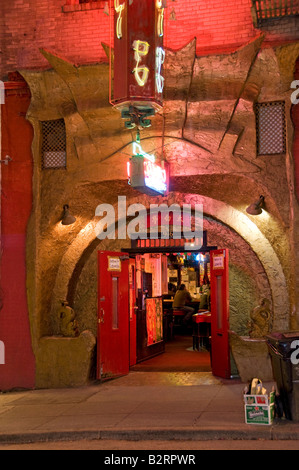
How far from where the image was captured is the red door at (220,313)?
1173cm

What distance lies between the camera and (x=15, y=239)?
1230 cm

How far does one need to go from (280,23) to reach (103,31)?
11.8ft

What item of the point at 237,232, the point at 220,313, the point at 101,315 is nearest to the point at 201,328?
the point at 220,313

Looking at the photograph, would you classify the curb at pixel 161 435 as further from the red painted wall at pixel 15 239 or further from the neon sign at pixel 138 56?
the neon sign at pixel 138 56

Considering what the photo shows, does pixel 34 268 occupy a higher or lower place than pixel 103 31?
lower

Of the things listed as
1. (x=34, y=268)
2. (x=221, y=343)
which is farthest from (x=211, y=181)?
(x=34, y=268)

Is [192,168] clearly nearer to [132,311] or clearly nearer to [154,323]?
[132,311]

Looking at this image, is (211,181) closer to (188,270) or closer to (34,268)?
(34,268)

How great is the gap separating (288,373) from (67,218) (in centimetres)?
577

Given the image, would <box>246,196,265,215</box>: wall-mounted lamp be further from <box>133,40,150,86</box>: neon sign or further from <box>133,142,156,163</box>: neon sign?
<box>133,40,150,86</box>: neon sign

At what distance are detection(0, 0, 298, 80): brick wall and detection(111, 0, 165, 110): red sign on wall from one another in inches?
70.9

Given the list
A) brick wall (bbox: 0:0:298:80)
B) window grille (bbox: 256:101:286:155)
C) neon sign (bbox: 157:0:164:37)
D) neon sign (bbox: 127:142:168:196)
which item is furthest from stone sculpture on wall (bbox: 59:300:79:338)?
neon sign (bbox: 157:0:164:37)

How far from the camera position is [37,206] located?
Result: 1220 centimetres
